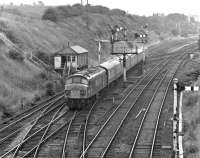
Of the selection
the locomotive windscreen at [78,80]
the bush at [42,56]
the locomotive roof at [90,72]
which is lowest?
the locomotive windscreen at [78,80]

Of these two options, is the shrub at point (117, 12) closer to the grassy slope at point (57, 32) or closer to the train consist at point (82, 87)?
the grassy slope at point (57, 32)

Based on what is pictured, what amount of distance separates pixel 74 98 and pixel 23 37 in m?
26.2

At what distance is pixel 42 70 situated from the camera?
45.2 metres

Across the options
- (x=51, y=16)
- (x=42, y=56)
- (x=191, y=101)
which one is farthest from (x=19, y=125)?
(x=51, y=16)

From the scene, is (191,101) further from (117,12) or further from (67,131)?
(117,12)

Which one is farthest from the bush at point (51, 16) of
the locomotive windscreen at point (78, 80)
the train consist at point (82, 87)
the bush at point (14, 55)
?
the locomotive windscreen at point (78, 80)

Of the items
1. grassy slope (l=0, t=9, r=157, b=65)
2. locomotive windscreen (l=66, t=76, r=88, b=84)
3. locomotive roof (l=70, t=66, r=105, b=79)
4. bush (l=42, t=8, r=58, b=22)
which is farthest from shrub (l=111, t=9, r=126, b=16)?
locomotive windscreen (l=66, t=76, r=88, b=84)

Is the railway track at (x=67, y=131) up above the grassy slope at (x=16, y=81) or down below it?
below

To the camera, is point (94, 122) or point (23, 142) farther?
point (94, 122)

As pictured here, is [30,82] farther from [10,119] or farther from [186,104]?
[186,104]

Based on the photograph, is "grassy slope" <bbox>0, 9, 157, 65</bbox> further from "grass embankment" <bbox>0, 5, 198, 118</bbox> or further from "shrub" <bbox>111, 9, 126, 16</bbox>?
"shrub" <bbox>111, 9, 126, 16</bbox>

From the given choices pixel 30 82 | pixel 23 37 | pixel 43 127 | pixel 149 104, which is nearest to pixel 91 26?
pixel 23 37

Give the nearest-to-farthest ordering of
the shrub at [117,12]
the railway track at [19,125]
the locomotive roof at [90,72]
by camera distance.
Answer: the railway track at [19,125]
the locomotive roof at [90,72]
the shrub at [117,12]

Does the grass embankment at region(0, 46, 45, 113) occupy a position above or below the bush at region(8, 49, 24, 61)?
below
